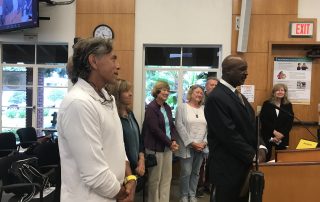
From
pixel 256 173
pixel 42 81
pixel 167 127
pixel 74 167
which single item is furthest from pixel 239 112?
pixel 42 81

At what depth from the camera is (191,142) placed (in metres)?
4.10

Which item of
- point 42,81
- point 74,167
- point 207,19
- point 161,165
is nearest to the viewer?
point 74,167

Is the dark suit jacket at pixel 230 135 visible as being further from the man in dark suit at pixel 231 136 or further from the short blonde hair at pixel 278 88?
the short blonde hair at pixel 278 88

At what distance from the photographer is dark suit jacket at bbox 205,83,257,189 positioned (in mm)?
2346

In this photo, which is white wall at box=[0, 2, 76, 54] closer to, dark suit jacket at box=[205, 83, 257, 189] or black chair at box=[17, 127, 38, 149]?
black chair at box=[17, 127, 38, 149]

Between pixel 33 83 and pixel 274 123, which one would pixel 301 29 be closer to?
pixel 274 123

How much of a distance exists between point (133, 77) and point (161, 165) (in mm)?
1969

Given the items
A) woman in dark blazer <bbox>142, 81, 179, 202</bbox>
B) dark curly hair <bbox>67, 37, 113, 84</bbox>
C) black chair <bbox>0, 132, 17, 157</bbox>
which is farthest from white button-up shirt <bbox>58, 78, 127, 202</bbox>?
black chair <bbox>0, 132, 17, 157</bbox>

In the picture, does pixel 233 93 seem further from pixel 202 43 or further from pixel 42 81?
pixel 42 81

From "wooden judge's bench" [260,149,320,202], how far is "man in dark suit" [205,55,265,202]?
180mm

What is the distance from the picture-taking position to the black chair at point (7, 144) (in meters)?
4.53

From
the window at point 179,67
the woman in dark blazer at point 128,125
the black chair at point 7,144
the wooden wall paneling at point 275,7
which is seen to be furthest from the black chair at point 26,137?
the wooden wall paneling at point 275,7

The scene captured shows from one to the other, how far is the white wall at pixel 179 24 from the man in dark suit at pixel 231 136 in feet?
9.62

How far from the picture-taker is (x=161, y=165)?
3.91 meters
